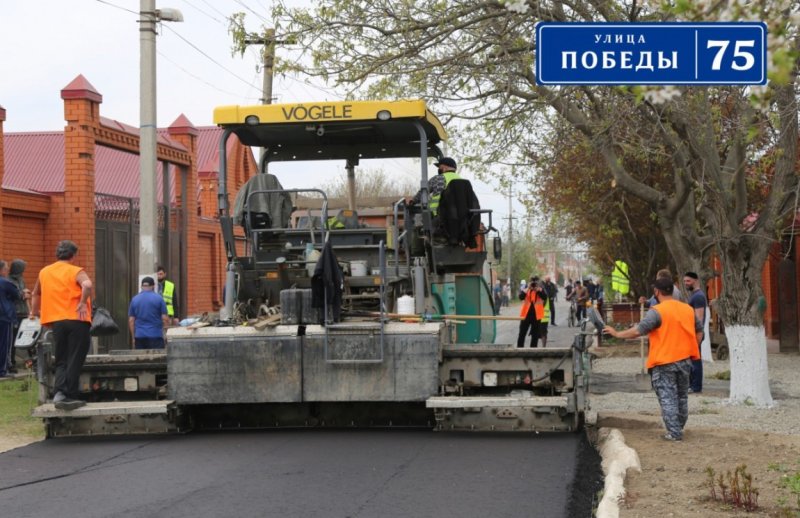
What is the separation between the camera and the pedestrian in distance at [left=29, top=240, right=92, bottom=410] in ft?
34.6

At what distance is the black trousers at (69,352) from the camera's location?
10.5 meters

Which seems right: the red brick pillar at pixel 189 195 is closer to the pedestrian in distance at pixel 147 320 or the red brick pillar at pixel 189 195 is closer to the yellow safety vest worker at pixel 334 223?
the pedestrian in distance at pixel 147 320

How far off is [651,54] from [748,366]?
20.1 feet

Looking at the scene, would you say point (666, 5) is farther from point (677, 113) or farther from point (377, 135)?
point (677, 113)

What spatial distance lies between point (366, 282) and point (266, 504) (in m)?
3.75

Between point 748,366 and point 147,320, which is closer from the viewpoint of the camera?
point 748,366

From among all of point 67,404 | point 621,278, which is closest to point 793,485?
point 67,404

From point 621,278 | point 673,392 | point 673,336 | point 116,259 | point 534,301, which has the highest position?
point 116,259

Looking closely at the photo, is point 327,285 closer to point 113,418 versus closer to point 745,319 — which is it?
point 113,418

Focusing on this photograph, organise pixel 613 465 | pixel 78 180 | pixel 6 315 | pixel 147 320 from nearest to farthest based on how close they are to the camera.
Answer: pixel 613 465, pixel 147 320, pixel 6 315, pixel 78 180

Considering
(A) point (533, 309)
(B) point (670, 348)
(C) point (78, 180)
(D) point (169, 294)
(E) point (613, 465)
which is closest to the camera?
(E) point (613, 465)

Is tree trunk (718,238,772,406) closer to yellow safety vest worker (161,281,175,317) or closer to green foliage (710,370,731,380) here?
green foliage (710,370,731,380)

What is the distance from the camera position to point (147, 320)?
46.3 feet

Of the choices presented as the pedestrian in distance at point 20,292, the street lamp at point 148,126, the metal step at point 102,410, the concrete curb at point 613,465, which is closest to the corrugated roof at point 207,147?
the pedestrian in distance at point 20,292
